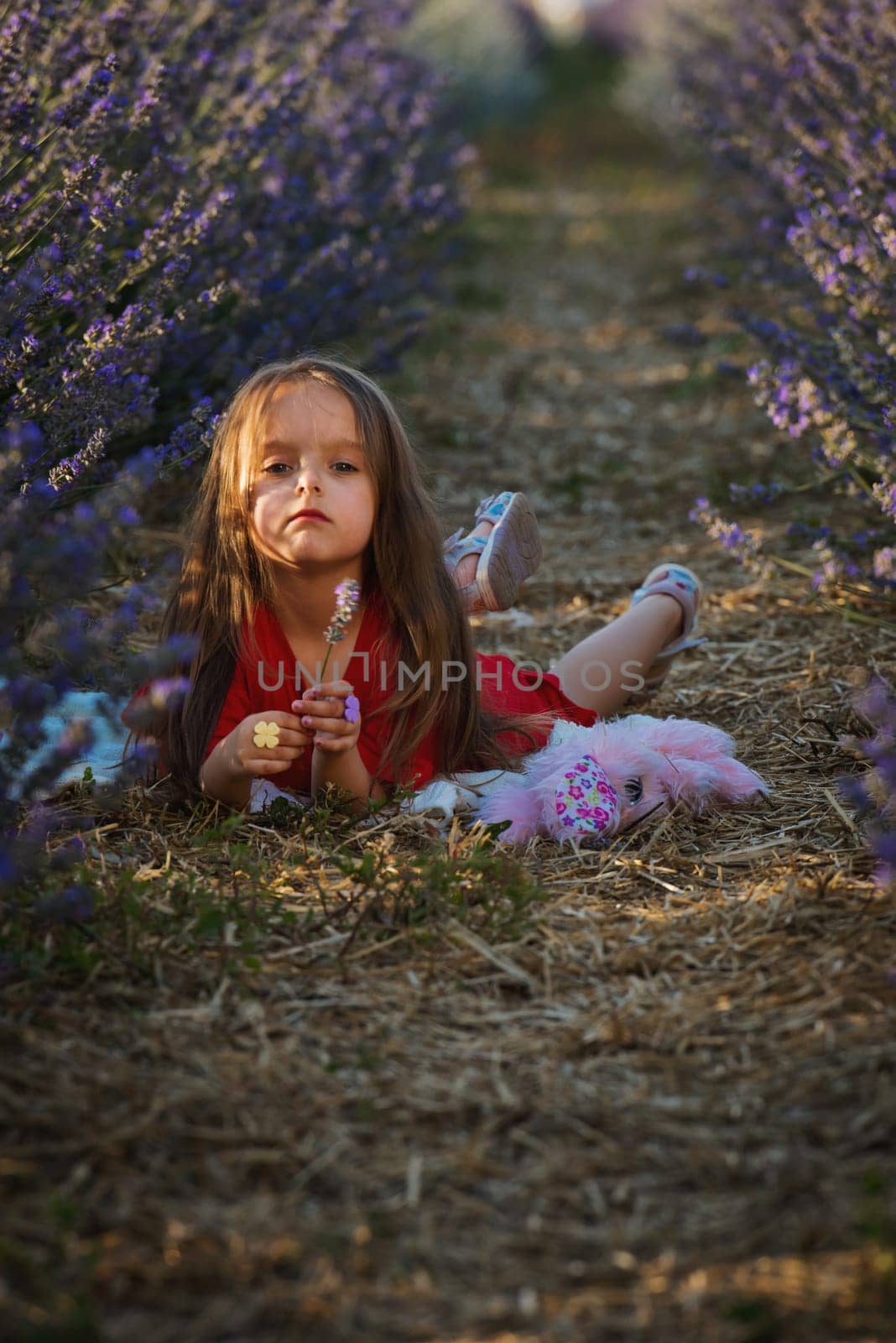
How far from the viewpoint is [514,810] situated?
92.5 inches

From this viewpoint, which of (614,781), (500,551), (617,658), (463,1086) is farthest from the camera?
(617,658)

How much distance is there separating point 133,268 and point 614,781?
1.38m

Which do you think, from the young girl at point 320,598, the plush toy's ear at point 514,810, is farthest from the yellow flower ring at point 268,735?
the plush toy's ear at point 514,810

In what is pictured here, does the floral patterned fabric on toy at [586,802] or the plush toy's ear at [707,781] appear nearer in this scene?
the floral patterned fabric on toy at [586,802]

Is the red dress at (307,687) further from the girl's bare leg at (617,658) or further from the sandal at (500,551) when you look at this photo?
the girl's bare leg at (617,658)

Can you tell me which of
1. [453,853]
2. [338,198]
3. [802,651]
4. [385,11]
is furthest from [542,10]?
[453,853]

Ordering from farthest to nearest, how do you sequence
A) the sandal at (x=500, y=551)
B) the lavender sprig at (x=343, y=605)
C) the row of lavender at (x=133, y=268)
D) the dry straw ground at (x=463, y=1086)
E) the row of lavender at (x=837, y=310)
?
the row of lavender at (x=837, y=310) < the sandal at (x=500, y=551) < the lavender sprig at (x=343, y=605) < the row of lavender at (x=133, y=268) < the dry straw ground at (x=463, y=1086)

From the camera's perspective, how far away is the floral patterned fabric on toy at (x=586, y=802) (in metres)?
2.31

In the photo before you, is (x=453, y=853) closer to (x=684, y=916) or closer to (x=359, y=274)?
(x=684, y=916)

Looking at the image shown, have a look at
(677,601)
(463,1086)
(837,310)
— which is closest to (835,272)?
(677,601)

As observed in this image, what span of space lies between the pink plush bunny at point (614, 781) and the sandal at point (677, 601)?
39 centimetres

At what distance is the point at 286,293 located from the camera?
3.73 metres

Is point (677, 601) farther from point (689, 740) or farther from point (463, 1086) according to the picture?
point (463, 1086)

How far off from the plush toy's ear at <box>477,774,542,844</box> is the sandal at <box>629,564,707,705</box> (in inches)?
25.4
